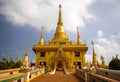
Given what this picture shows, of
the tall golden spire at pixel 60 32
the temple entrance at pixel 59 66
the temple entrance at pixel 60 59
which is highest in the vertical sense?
the tall golden spire at pixel 60 32

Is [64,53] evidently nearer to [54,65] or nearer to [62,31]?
[54,65]

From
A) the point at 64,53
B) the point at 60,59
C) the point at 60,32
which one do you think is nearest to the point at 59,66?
the point at 60,59

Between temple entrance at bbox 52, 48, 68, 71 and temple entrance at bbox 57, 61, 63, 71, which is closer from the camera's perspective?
temple entrance at bbox 52, 48, 68, 71

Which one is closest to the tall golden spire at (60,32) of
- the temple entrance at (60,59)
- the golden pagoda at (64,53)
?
the golden pagoda at (64,53)

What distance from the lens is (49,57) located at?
31.6 meters

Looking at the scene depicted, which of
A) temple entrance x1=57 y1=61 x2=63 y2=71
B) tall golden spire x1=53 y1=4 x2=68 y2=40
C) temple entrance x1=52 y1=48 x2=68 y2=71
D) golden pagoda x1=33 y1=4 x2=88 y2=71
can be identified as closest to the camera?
temple entrance x1=52 y1=48 x2=68 y2=71

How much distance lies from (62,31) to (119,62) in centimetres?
2393

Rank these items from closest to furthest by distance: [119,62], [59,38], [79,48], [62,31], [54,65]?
[119,62] → [54,65] → [79,48] → [59,38] → [62,31]

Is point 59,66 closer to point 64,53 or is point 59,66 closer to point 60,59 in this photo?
point 60,59

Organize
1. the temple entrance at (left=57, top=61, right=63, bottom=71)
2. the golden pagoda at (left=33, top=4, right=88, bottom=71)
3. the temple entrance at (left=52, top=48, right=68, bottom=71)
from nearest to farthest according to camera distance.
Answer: the temple entrance at (left=52, top=48, right=68, bottom=71) < the temple entrance at (left=57, top=61, right=63, bottom=71) < the golden pagoda at (left=33, top=4, right=88, bottom=71)

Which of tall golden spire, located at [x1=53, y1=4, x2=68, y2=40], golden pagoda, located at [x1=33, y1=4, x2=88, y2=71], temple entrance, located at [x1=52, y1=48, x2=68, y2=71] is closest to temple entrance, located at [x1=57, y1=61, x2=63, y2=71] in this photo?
golden pagoda, located at [x1=33, y1=4, x2=88, y2=71]

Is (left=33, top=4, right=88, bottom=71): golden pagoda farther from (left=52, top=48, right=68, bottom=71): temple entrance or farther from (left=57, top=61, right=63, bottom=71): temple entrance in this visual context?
(left=52, top=48, right=68, bottom=71): temple entrance

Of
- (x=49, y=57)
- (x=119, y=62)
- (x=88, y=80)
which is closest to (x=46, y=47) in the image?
(x=49, y=57)

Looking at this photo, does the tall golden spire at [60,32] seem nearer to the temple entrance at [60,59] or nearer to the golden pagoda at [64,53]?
the golden pagoda at [64,53]
